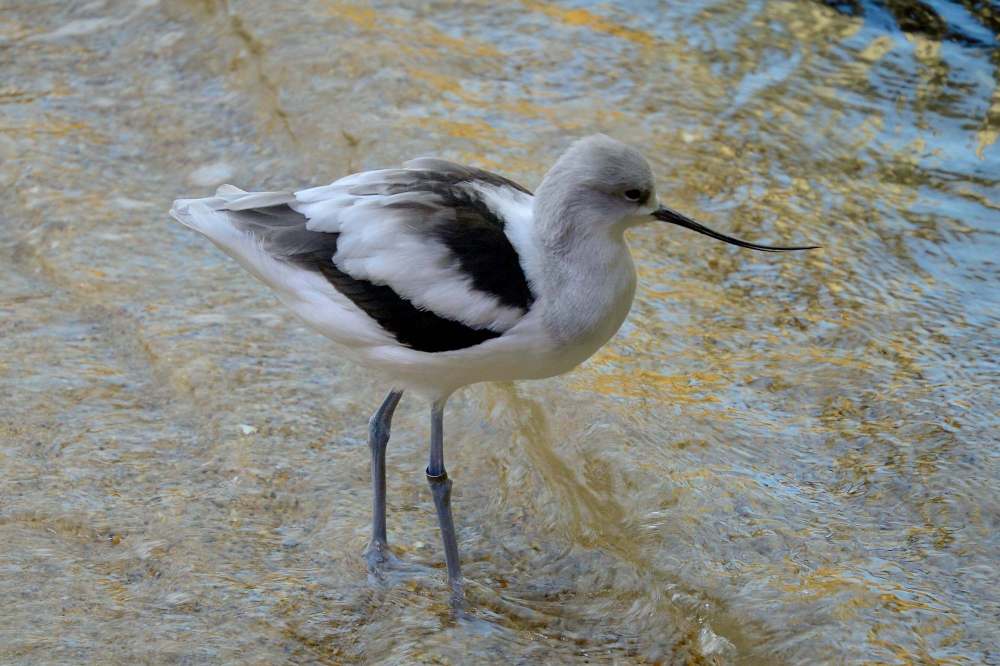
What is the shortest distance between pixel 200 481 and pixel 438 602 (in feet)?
3.41

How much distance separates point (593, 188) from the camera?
412cm

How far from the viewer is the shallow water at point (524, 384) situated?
4223 millimetres

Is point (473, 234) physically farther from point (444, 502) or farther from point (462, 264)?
point (444, 502)

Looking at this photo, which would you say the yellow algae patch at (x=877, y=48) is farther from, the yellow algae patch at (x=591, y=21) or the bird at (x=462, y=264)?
the bird at (x=462, y=264)

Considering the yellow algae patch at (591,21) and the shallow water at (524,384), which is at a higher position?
the yellow algae patch at (591,21)

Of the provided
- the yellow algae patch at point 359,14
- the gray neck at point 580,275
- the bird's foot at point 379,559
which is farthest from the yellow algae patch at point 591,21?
the bird's foot at point 379,559

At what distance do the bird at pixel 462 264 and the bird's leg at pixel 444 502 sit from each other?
31mm

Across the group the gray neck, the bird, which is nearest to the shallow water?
the bird

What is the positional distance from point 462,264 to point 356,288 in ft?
1.19

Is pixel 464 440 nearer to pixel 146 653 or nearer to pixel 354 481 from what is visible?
pixel 354 481

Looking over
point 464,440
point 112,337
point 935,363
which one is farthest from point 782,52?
point 112,337

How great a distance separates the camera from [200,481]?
4.76m

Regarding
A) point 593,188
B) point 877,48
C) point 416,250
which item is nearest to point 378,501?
point 416,250

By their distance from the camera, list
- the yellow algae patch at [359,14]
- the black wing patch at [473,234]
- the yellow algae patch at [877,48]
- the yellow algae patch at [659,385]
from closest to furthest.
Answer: the black wing patch at [473,234]
the yellow algae patch at [659,385]
the yellow algae patch at [359,14]
the yellow algae patch at [877,48]
